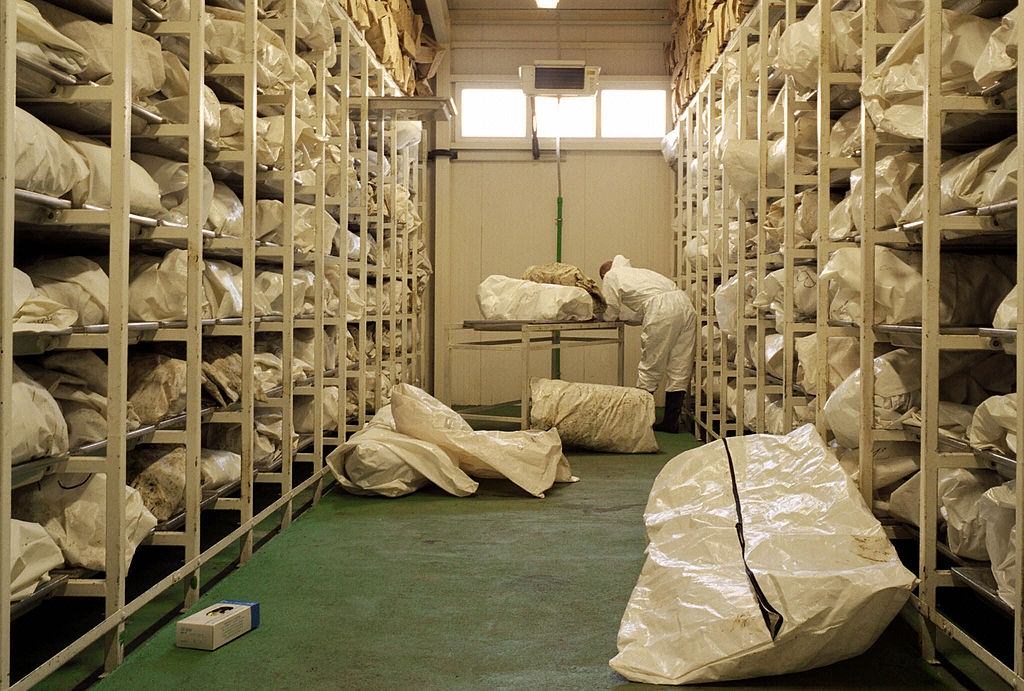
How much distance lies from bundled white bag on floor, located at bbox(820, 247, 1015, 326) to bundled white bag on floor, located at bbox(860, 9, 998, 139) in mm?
459

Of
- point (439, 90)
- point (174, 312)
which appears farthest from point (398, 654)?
point (439, 90)

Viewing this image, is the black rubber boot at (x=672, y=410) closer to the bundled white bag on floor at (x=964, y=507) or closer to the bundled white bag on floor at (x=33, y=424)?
the bundled white bag on floor at (x=964, y=507)

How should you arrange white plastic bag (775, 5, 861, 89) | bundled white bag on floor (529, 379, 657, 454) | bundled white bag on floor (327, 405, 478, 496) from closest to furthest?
white plastic bag (775, 5, 861, 89), bundled white bag on floor (327, 405, 478, 496), bundled white bag on floor (529, 379, 657, 454)

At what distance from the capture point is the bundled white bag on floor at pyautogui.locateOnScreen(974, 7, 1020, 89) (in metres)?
2.34

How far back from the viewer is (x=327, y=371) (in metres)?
5.25

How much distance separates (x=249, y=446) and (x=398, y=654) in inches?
52.2

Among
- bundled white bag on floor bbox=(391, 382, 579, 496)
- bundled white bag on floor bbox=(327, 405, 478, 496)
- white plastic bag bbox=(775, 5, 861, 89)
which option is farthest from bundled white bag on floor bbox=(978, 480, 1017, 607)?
bundled white bag on floor bbox=(327, 405, 478, 496)

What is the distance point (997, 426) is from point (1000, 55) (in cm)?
96

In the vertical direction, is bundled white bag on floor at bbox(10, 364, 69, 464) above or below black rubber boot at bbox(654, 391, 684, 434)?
above

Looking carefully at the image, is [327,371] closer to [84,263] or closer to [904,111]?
[84,263]

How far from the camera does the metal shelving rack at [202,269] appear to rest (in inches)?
91.4

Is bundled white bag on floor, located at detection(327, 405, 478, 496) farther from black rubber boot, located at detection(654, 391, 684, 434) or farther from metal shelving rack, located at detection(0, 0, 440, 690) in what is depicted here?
black rubber boot, located at detection(654, 391, 684, 434)

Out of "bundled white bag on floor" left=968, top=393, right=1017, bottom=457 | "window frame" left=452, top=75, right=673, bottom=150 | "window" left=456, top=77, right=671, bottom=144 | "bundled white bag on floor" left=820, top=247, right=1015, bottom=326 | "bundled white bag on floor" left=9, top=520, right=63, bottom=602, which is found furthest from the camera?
"window" left=456, top=77, right=671, bottom=144

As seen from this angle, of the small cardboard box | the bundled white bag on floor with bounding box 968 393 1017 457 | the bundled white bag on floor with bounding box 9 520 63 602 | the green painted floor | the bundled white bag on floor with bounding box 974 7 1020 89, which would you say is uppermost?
the bundled white bag on floor with bounding box 974 7 1020 89
